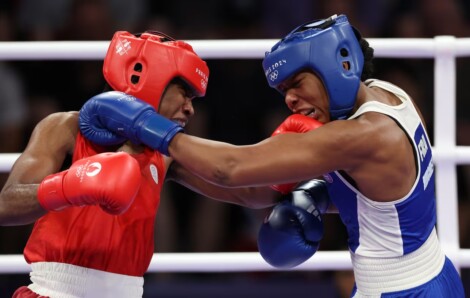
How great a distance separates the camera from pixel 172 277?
4.75 meters

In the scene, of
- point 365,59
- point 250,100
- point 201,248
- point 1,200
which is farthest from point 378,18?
point 1,200

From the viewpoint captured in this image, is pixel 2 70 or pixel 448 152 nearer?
pixel 448 152

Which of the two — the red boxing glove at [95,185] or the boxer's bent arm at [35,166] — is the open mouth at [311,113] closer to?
the red boxing glove at [95,185]

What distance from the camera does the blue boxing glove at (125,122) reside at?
2561mm

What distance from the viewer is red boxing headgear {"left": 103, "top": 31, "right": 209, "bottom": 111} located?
8.83 feet

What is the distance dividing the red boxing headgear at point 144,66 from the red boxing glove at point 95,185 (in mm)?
300

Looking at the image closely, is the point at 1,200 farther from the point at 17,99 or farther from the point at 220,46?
the point at 17,99

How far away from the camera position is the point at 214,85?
4664 millimetres

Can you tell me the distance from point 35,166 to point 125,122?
0.31 meters

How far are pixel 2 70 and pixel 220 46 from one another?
181cm

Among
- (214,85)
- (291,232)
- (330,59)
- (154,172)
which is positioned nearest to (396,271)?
(291,232)

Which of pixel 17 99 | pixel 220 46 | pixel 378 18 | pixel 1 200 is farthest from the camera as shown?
pixel 378 18

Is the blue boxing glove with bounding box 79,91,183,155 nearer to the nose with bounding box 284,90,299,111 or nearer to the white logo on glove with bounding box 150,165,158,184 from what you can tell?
the white logo on glove with bounding box 150,165,158,184

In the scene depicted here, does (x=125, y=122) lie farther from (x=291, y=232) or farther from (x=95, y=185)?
(x=291, y=232)
